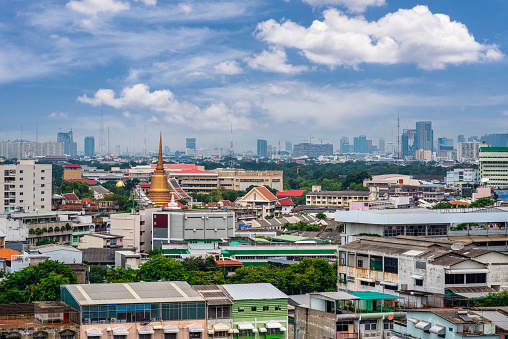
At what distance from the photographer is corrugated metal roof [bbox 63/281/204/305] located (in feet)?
82.3

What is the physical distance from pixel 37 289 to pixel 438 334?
58.7ft

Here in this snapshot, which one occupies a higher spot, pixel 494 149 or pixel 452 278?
pixel 494 149

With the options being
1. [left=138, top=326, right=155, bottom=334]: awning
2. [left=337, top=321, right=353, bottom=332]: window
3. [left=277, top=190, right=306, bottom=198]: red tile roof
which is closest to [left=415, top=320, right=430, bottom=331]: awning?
[left=337, top=321, right=353, bottom=332]: window

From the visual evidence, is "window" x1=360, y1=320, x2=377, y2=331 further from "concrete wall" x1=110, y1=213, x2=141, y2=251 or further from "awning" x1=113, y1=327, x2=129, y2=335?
"concrete wall" x1=110, y1=213, x2=141, y2=251

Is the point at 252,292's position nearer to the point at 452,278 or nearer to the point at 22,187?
the point at 452,278

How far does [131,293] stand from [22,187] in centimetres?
5279

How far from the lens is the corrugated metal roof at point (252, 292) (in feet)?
87.6

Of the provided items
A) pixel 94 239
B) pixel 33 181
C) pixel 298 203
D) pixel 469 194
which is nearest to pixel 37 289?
pixel 94 239

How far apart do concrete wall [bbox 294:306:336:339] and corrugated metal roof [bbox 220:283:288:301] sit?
1001mm

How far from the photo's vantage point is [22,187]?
75812mm

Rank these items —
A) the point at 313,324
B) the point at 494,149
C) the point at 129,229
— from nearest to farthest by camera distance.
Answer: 1. the point at 313,324
2. the point at 129,229
3. the point at 494,149

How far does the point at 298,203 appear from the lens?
113375 millimetres

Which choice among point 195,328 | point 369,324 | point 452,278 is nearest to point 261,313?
point 195,328

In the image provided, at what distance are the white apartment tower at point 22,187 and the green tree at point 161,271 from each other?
3768cm
